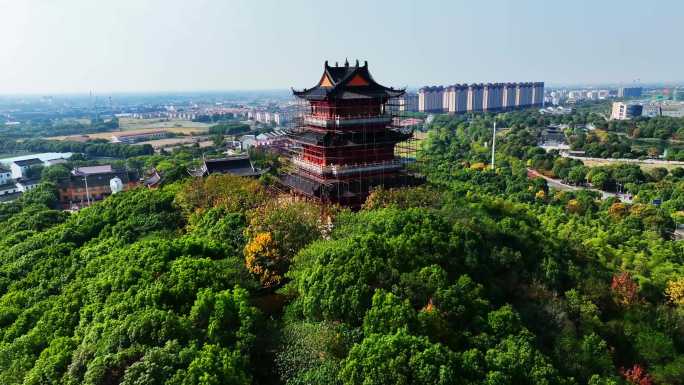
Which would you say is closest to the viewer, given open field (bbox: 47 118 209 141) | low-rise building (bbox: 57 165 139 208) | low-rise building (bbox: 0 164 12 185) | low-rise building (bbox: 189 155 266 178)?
low-rise building (bbox: 189 155 266 178)

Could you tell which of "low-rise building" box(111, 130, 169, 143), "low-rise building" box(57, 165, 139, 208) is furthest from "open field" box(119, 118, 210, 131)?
"low-rise building" box(57, 165, 139, 208)

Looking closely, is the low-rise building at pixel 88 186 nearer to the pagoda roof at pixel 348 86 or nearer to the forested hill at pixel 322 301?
the forested hill at pixel 322 301

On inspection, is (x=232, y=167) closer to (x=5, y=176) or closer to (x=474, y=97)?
(x=5, y=176)

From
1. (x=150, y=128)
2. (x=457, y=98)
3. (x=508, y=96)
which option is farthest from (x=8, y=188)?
(x=508, y=96)

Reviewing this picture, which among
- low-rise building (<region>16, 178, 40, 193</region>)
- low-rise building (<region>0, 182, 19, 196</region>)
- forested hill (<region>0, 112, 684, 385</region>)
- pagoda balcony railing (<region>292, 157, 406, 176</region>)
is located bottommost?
low-rise building (<region>0, 182, 19, 196</region>)

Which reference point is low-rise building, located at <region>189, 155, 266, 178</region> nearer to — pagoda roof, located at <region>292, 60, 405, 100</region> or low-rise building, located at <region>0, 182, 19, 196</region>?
pagoda roof, located at <region>292, 60, 405, 100</region>

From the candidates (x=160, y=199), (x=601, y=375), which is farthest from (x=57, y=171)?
(x=601, y=375)

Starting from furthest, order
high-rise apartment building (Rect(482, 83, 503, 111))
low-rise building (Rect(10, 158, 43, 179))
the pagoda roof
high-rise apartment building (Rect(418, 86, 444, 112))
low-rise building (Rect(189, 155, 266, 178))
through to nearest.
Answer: high-rise apartment building (Rect(418, 86, 444, 112)) → high-rise apartment building (Rect(482, 83, 503, 111)) → low-rise building (Rect(10, 158, 43, 179)) → low-rise building (Rect(189, 155, 266, 178)) → the pagoda roof
